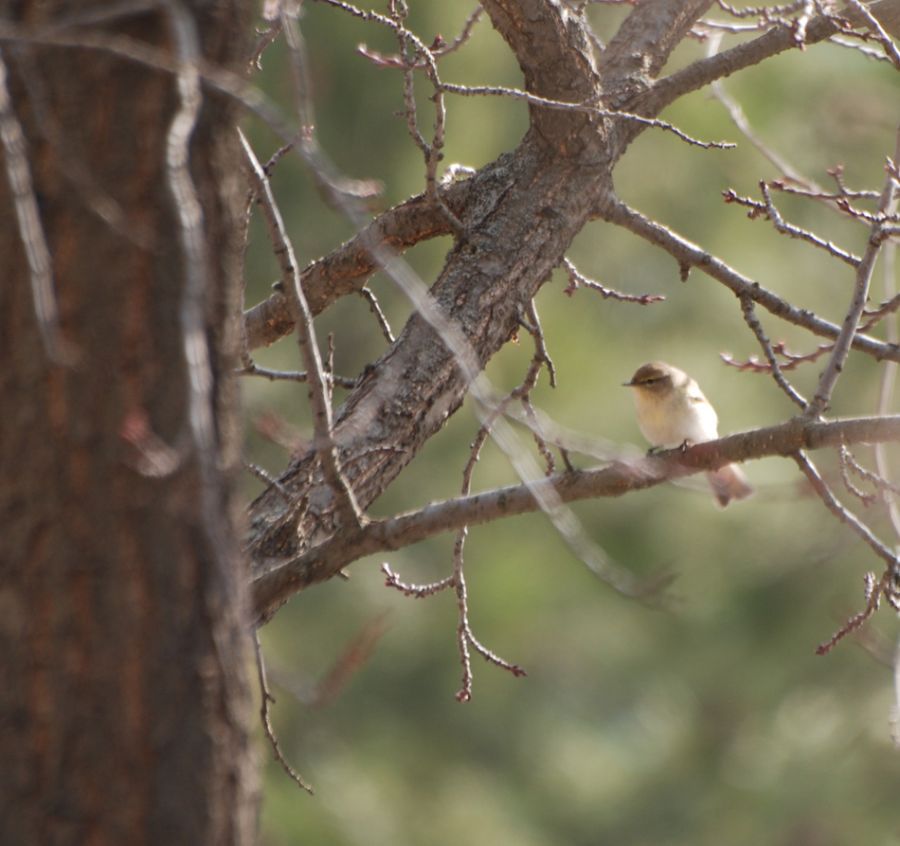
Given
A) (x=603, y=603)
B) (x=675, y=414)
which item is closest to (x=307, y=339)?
(x=675, y=414)

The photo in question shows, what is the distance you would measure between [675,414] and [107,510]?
329 centimetres

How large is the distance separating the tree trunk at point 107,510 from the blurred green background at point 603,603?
4.22 meters

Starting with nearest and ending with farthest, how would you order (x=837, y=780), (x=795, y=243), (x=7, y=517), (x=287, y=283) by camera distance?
1. (x=7, y=517)
2. (x=287, y=283)
3. (x=837, y=780)
4. (x=795, y=243)

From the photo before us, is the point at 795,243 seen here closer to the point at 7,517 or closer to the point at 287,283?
the point at 287,283

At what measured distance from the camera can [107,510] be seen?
1369 mm

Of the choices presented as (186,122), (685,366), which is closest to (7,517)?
(186,122)

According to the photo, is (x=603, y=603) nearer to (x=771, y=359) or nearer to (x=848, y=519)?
(x=771, y=359)

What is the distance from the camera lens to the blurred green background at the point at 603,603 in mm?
5809

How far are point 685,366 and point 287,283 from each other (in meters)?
4.59

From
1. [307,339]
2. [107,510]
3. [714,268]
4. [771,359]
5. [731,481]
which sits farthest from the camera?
[731,481]

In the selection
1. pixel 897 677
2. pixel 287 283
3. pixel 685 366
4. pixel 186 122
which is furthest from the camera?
pixel 685 366

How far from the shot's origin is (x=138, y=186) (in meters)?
1.39

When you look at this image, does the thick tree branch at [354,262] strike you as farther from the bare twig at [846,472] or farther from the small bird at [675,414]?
the small bird at [675,414]

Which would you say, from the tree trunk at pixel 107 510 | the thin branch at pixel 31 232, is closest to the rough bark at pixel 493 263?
the tree trunk at pixel 107 510
